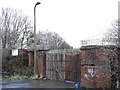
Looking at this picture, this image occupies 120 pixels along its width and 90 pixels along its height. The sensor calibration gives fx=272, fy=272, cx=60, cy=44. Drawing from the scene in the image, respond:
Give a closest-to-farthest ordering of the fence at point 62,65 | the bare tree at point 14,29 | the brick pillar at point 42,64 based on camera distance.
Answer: the fence at point 62,65 < the brick pillar at point 42,64 < the bare tree at point 14,29

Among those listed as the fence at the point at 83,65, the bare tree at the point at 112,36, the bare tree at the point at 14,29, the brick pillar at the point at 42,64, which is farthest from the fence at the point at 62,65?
the bare tree at the point at 14,29

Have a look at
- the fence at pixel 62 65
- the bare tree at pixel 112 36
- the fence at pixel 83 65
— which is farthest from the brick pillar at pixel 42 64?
the bare tree at pixel 112 36

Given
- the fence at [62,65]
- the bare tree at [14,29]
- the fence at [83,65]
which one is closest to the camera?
the fence at [83,65]

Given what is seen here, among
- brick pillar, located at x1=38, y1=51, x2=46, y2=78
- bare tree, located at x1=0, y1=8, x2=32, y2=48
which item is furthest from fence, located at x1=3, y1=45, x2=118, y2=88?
bare tree, located at x1=0, y1=8, x2=32, y2=48

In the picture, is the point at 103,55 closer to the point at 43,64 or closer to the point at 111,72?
the point at 111,72

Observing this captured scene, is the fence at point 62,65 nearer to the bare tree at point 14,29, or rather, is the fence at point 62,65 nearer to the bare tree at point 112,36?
the bare tree at point 112,36

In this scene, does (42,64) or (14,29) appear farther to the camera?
(14,29)

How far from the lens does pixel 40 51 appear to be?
952 inches

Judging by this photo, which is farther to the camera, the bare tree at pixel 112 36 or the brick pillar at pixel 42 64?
the brick pillar at pixel 42 64

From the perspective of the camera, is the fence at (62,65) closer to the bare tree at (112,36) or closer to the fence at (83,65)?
the fence at (83,65)

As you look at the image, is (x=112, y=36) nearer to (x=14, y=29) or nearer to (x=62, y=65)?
(x=62, y=65)

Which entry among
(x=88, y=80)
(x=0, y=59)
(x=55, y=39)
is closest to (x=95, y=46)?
(x=88, y=80)

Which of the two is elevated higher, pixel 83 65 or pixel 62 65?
pixel 83 65

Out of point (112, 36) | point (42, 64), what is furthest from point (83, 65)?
point (42, 64)
